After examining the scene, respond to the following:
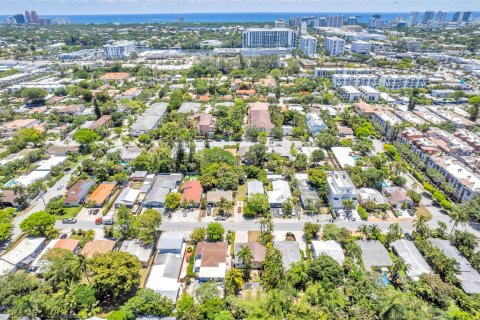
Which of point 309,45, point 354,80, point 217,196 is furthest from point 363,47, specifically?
point 217,196

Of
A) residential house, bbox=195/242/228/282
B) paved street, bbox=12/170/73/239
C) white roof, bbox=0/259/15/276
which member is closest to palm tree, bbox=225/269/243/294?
residential house, bbox=195/242/228/282

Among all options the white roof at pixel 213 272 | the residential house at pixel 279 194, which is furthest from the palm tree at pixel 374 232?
the white roof at pixel 213 272

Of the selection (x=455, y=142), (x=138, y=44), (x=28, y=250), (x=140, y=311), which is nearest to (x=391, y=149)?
(x=455, y=142)

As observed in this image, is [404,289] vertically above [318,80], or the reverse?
[318,80]

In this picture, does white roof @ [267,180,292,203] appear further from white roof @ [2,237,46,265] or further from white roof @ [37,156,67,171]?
white roof @ [37,156,67,171]

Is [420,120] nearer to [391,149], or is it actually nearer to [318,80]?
[391,149]

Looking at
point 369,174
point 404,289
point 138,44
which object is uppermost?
point 138,44
